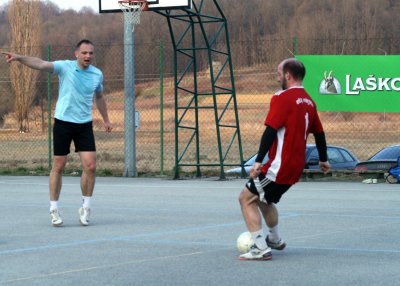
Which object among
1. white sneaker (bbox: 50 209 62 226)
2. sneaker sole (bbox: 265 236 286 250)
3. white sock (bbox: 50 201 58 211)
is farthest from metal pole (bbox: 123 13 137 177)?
sneaker sole (bbox: 265 236 286 250)

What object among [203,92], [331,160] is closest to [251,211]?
[331,160]

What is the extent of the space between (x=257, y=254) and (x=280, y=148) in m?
0.93

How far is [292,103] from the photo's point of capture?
8.98 m

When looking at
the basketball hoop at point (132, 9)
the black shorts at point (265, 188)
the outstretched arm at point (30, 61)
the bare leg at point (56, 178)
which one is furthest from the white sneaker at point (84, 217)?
the basketball hoop at point (132, 9)

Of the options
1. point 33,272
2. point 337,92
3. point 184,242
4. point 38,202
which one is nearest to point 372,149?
point 337,92

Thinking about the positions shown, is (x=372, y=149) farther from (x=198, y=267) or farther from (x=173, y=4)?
(x=198, y=267)

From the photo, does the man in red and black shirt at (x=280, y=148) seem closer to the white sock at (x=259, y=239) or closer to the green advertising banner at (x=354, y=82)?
the white sock at (x=259, y=239)

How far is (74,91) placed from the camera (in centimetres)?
1204

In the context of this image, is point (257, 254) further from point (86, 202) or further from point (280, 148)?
point (86, 202)

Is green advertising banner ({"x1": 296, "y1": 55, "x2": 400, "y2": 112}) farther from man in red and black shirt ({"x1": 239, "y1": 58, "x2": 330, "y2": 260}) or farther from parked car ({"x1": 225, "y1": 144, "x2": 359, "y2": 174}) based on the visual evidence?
man in red and black shirt ({"x1": 239, "y1": 58, "x2": 330, "y2": 260})

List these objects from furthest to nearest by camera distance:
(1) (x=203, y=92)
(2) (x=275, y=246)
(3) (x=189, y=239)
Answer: (1) (x=203, y=92) → (3) (x=189, y=239) → (2) (x=275, y=246)

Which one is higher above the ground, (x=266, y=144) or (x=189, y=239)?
(x=266, y=144)

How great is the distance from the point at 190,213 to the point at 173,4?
7192 mm

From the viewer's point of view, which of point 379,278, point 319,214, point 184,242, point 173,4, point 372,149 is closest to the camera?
point 379,278
